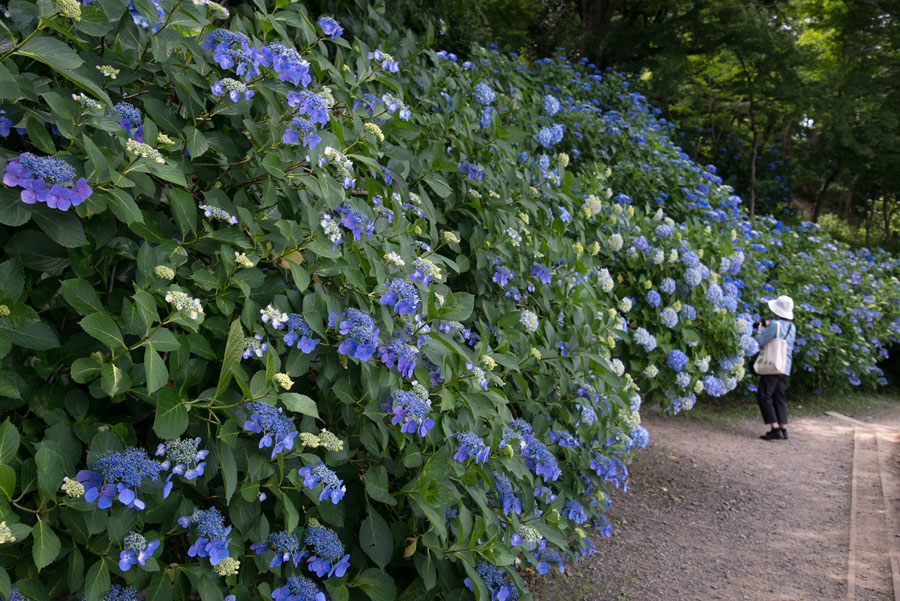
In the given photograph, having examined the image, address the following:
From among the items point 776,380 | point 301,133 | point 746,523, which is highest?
point 301,133

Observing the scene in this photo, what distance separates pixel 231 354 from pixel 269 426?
171 millimetres

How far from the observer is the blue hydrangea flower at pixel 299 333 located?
150cm

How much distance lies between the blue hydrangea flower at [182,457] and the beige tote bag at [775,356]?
6320 millimetres

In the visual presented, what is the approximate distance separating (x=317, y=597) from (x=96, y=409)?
2.10 feet

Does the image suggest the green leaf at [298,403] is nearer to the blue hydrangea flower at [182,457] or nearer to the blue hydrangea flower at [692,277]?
the blue hydrangea flower at [182,457]

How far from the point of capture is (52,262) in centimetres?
130

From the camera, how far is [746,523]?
14.2ft

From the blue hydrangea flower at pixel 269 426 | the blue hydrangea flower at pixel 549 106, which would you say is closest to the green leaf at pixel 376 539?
the blue hydrangea flower at pixel 269 426

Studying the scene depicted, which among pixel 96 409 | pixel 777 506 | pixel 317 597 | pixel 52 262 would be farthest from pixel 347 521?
pixel 777 506

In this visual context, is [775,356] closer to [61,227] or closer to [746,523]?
[746,523]

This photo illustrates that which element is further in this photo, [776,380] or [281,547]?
[776,380]

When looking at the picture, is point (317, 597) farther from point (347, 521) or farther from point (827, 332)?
point (827, 332)

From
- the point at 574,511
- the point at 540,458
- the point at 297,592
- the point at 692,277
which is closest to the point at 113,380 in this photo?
the point at 297,592

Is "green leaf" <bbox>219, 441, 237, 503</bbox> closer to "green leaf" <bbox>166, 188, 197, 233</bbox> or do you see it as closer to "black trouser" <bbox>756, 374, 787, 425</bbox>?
"green leaf" <bbox>166, 188, 197, 233</bbox>
